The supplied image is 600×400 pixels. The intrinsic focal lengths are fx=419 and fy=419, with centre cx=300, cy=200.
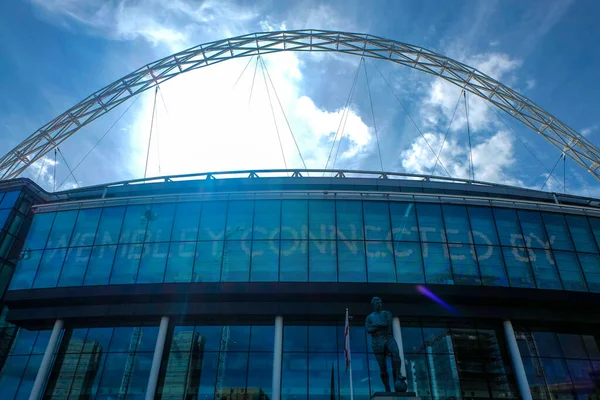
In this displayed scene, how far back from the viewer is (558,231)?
2775 centimetres

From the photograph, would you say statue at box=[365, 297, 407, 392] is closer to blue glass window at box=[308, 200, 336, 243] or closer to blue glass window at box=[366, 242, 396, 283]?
blue glass window at box=[366, 242, 396, 283]

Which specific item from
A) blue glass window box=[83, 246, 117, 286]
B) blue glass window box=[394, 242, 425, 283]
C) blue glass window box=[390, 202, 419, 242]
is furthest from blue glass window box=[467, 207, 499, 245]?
blue glass window box=[83, 246, 117, 286]

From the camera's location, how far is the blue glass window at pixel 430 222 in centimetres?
2652

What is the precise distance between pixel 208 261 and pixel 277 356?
23.3 feet

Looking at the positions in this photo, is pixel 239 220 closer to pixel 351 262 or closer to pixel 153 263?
pixel 153 263

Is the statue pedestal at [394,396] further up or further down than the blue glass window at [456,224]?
further down

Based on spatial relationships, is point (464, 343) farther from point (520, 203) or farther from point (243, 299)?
point (243, 299)

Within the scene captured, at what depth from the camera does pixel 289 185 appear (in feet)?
108

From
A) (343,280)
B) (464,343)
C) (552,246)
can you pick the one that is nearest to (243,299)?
(343,280)

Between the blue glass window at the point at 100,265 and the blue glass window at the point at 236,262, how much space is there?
754 centimetres

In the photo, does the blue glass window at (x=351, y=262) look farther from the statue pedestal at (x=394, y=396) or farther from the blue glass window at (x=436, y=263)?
the statue pedestal at (x=394, y=396)

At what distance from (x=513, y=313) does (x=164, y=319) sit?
21.2m

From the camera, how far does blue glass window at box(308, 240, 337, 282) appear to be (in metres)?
25.1

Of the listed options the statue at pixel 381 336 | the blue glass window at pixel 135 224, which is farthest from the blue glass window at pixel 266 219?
the statue at pixel 381 336
